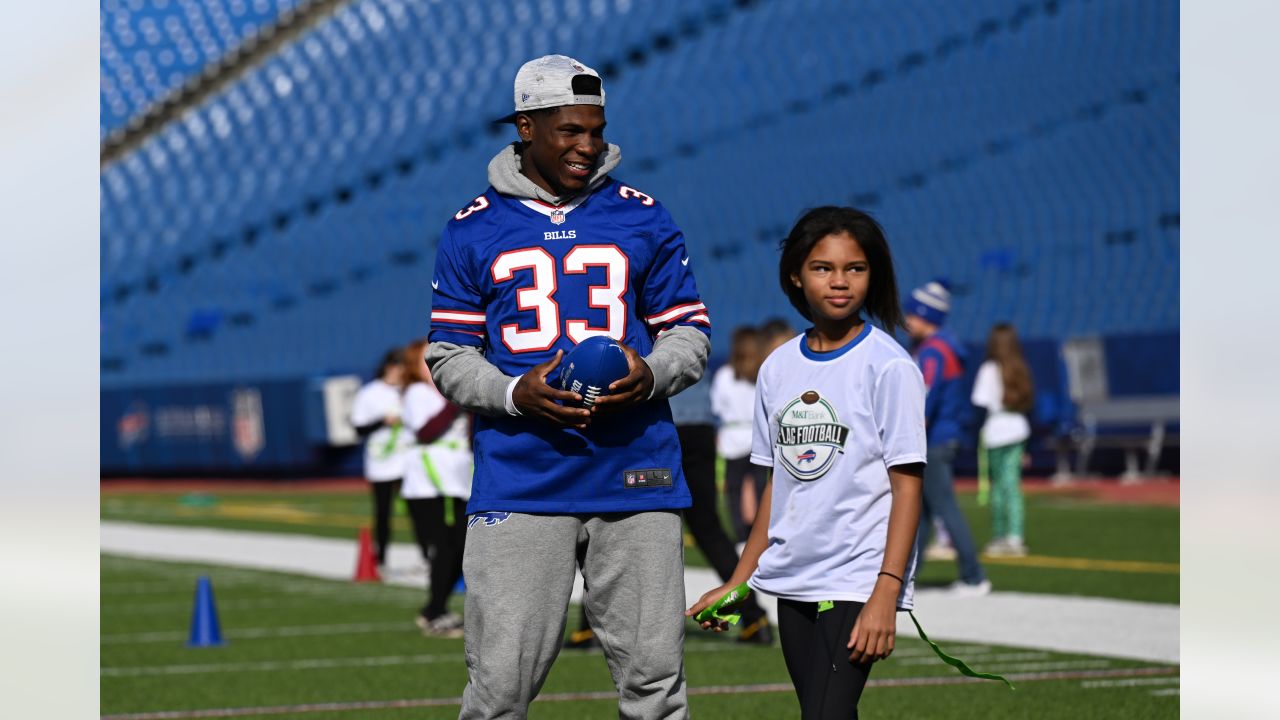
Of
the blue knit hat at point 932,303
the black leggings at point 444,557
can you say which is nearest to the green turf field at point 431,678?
the black leggings at point 444,557

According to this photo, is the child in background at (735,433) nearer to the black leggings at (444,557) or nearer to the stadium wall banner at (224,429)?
the black leggings at (444,557)

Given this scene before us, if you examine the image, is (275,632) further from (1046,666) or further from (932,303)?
(1046,666)

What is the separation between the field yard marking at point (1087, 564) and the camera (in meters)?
13.6

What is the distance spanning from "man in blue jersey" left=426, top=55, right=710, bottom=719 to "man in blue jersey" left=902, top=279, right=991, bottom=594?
746 centimetres

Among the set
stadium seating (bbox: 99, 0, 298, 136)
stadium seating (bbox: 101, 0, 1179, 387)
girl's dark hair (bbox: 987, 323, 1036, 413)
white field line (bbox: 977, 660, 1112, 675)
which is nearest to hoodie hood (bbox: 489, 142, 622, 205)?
white field line (bbox: 977, 660, 1112, 675)

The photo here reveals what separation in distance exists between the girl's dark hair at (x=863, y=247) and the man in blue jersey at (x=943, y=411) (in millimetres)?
7181

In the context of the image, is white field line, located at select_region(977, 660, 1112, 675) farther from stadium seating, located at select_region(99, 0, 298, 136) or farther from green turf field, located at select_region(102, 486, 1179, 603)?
stadium seating, located at select_region(99, 0, 298, 136)

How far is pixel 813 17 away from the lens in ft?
119

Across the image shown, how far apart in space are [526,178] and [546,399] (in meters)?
0.64

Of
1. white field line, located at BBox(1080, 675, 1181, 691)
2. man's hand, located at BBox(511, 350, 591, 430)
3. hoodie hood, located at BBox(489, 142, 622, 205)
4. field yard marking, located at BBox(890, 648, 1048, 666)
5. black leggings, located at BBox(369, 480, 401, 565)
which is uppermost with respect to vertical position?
hoodie hood, located at BBox(489, 142, 622, 205)

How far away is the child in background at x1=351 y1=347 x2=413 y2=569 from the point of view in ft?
48.1

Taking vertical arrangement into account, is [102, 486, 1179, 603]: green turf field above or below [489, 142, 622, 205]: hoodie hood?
below

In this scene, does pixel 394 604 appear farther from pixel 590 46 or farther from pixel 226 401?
pixel 590 46
